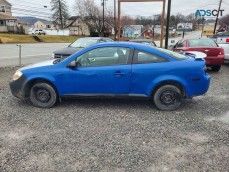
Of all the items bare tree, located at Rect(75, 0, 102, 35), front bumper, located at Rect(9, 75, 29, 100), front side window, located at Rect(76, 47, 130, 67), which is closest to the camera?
front side window, located at Rect(76, 47, 130, 67)

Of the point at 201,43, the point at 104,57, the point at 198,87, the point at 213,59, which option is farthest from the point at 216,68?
the point at 104,57

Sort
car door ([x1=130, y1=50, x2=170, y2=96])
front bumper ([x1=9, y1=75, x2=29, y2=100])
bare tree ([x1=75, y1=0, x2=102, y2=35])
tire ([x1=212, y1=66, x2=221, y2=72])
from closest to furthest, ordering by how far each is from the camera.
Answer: car door ([x1=130, y1=50, x2=170, y2=96]) → front bumper ([x1=9, y1=75, x2=29, y2=100]) → tire ([x1=212, y1=66, x2=221, y2=72]) → bare tree ([x1=75, y1=0, x2=102, y2=35])

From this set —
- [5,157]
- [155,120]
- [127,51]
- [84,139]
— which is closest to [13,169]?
[5,157]

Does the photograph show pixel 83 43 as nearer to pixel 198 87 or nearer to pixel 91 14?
pixel 198 87

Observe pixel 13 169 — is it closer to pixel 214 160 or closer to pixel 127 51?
pixel 214 160

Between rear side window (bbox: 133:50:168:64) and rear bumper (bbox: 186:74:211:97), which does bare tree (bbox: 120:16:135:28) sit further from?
rear bumper (bbox: 186:74:211:97)

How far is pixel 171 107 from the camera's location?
4.91 meters

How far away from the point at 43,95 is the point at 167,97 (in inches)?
105

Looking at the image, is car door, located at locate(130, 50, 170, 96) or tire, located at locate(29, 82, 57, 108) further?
tire, located at locate(29, 82, 57, 108)

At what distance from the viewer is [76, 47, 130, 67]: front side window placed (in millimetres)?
4848

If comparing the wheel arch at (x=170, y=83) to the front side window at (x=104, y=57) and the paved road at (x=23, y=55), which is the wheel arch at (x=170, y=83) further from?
the paved road at (x=23, y=55)

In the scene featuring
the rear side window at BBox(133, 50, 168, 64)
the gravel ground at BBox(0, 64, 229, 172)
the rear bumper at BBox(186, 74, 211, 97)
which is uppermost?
the rear side window at BBox(133, 50, 168, 64)

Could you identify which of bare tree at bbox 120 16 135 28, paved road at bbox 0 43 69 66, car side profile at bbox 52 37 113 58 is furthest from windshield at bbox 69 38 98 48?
bare tree at bbox 120 16 135 28

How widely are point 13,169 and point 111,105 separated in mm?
2711
